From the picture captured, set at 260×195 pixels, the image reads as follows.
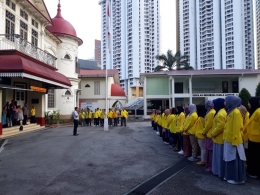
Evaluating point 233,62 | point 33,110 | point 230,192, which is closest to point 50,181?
point 230,192

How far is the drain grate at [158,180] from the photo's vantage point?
4453 millimetres

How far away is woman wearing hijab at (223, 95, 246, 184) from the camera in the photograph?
4.82m

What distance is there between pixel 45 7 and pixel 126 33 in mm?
66324

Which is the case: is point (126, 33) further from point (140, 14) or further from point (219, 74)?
point (219, 74)

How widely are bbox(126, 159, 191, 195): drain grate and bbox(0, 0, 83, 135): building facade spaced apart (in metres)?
8.84

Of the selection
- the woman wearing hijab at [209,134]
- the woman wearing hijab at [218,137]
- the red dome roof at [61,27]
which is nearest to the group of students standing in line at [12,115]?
the red dome roof at [61,27]

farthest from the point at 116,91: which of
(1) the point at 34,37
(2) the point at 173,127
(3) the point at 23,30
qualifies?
(2) the point at 173,127

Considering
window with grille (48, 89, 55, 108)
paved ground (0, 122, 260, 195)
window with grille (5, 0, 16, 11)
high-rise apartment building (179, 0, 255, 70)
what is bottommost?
paved ground (0, 122, 260, 195)

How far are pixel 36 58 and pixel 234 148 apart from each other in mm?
13412

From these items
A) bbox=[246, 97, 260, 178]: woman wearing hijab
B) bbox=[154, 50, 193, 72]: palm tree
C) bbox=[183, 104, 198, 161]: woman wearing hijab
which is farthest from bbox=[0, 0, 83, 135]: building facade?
bbox=[154, 50, 193, 72]: palm tree

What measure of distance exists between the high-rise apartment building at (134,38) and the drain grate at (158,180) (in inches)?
2681

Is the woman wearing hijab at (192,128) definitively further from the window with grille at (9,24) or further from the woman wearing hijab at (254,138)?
the window with grille at (9,24)

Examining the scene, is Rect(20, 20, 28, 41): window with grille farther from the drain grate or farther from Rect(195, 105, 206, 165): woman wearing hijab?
the drain grate

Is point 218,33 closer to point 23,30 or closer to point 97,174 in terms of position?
point 23,30
